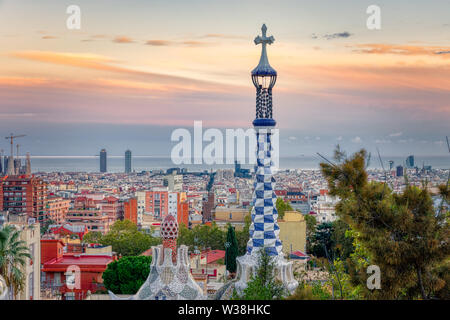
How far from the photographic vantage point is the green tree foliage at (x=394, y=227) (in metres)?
6.53

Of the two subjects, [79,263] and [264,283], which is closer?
[264,283]

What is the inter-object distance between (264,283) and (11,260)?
5.03m

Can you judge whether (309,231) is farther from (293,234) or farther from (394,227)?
(394,227)

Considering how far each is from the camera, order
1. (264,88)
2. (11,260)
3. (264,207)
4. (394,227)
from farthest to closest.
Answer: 1. (11,260)
2. (264,88)
3. (264,207)
4. (394,227)

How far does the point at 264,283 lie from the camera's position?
818cm

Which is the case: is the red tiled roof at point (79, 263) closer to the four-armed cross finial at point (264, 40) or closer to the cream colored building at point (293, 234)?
the cream colored building at point (293, 234)

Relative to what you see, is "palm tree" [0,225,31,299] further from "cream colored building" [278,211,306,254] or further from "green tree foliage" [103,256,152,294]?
"cream colored building" [278,211,306,254]

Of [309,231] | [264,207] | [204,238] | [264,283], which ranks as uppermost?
[264,207]

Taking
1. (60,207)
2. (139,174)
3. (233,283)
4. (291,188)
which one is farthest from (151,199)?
(233,283)

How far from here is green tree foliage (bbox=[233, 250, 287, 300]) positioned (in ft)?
24.7

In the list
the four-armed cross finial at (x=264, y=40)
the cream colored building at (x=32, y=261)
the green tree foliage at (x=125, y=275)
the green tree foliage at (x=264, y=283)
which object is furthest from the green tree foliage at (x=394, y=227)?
the green tree foliage at (x=125, y=275)

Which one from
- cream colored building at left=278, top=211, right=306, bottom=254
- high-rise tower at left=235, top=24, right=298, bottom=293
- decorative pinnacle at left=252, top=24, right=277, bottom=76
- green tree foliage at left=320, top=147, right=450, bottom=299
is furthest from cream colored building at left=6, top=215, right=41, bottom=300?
cream colored building at left=278, top=211, right=306, bottom=254

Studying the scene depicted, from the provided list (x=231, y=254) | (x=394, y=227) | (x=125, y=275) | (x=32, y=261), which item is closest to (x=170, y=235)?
(x=394, y=227)

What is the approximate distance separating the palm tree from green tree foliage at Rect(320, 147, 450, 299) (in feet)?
20.5
